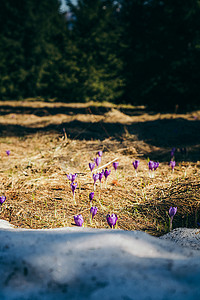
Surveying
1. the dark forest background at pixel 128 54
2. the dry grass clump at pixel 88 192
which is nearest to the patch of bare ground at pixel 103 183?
the dry grass clump at pixel 88 192

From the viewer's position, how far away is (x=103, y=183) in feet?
8.39

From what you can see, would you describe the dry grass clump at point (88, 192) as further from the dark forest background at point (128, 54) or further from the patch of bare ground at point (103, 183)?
the dark forest background at point (128, 54)

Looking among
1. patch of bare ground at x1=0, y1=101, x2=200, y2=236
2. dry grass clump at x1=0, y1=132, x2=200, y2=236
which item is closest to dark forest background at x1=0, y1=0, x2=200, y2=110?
patch of bare ground at x1=0, y1=101, x2=200, y2=236

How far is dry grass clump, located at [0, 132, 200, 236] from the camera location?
1814 millimetres

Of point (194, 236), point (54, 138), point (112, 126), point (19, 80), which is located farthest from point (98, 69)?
point (194, 236)

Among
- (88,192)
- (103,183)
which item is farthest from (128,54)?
(88,192)

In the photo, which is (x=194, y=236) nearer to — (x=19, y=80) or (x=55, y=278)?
(x=55, y=278)

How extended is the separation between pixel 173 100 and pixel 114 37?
4.09 meters

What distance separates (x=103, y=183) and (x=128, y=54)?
36.8 ft

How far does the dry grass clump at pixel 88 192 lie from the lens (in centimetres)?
181

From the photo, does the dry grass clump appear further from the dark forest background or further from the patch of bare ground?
the dark forest background

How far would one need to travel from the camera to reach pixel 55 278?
88 centimetres

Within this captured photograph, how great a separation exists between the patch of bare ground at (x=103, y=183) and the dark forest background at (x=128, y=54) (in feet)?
19.7

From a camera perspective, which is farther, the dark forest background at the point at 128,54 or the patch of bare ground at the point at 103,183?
the dark forest background at the point at 128,54
